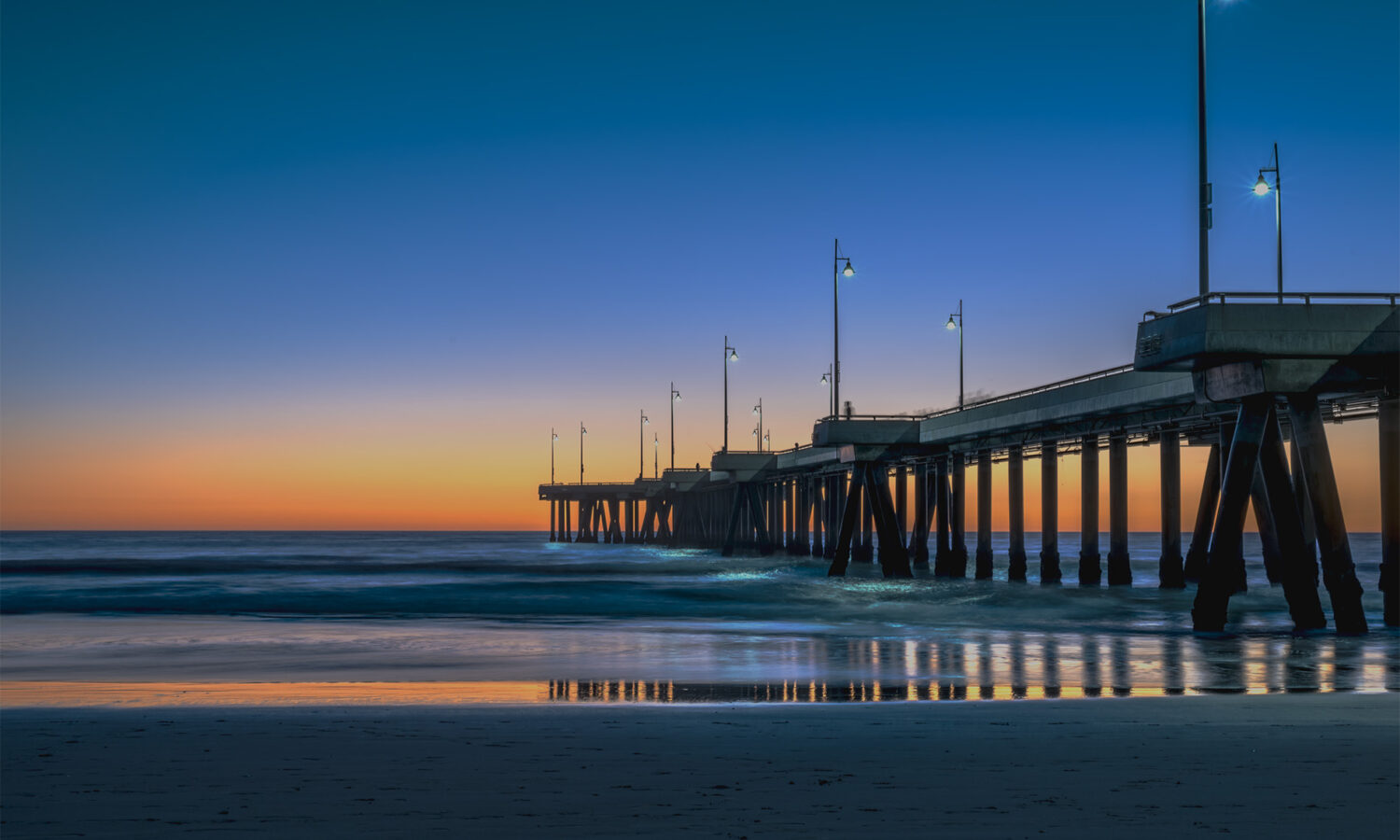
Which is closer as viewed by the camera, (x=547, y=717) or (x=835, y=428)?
(x=547, y=717)

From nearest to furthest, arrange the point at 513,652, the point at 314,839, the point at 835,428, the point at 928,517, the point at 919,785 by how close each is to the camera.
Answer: the point at 314,839 < the point at 919,785 < the point at 513,652 < the point at 835,428 < the point at 928,517

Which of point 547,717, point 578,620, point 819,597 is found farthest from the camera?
point 819,597

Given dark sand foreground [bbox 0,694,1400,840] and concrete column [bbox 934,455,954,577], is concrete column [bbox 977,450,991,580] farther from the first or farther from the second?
dark sand foreground [bbox 0,694,1400,840]

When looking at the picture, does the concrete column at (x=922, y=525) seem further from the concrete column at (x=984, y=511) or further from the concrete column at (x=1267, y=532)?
the concrete column at (x=1267, y=532)

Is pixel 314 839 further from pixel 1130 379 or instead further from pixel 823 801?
pixel 1130 379

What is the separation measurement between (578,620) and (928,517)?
35.3m

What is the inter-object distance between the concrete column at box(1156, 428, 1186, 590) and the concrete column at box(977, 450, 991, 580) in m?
7.61

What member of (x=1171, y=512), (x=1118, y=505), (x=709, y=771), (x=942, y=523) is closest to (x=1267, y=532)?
(x=1171, y=512)

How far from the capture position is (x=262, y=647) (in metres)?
20.3

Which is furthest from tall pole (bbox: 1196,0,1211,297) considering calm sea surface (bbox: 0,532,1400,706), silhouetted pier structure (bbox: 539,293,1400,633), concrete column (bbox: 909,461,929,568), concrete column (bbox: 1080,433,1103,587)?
concrete column (bbox: 909,461,929,568)

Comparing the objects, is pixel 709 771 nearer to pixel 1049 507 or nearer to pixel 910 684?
pixel 910 684

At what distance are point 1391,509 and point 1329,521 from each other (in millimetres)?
2306

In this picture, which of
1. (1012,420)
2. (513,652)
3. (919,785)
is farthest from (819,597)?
(919,785)

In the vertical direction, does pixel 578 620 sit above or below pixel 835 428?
below
